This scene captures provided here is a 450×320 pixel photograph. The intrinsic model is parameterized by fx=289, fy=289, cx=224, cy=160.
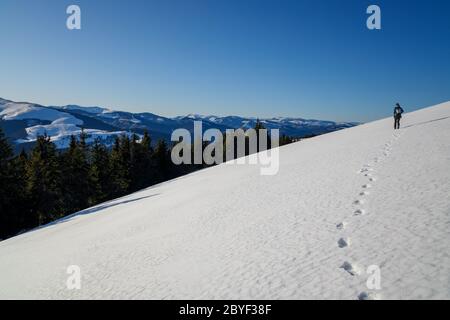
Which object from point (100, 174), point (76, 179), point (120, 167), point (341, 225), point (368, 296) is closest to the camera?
point (368, 296)

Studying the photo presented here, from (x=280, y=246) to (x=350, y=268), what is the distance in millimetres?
2059

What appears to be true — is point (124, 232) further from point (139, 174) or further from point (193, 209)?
point (139, 174)

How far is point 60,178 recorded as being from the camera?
1722 inches

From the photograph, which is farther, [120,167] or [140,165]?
[140,165]

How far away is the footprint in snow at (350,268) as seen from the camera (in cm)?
585

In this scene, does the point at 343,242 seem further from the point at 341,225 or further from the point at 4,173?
the point at 4,173

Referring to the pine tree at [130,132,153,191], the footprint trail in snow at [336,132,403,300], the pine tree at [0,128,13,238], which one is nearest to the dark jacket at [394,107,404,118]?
the footprint trail in snow at [336,132,403,300]

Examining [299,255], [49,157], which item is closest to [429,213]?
[299,255]

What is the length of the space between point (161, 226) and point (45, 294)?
194 inches

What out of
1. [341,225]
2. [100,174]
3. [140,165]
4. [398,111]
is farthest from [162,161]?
[341,225]

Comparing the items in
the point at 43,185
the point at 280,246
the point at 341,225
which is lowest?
the point at 43,185

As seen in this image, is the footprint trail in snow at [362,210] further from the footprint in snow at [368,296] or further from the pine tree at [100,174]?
the pine tree at [100,174]
